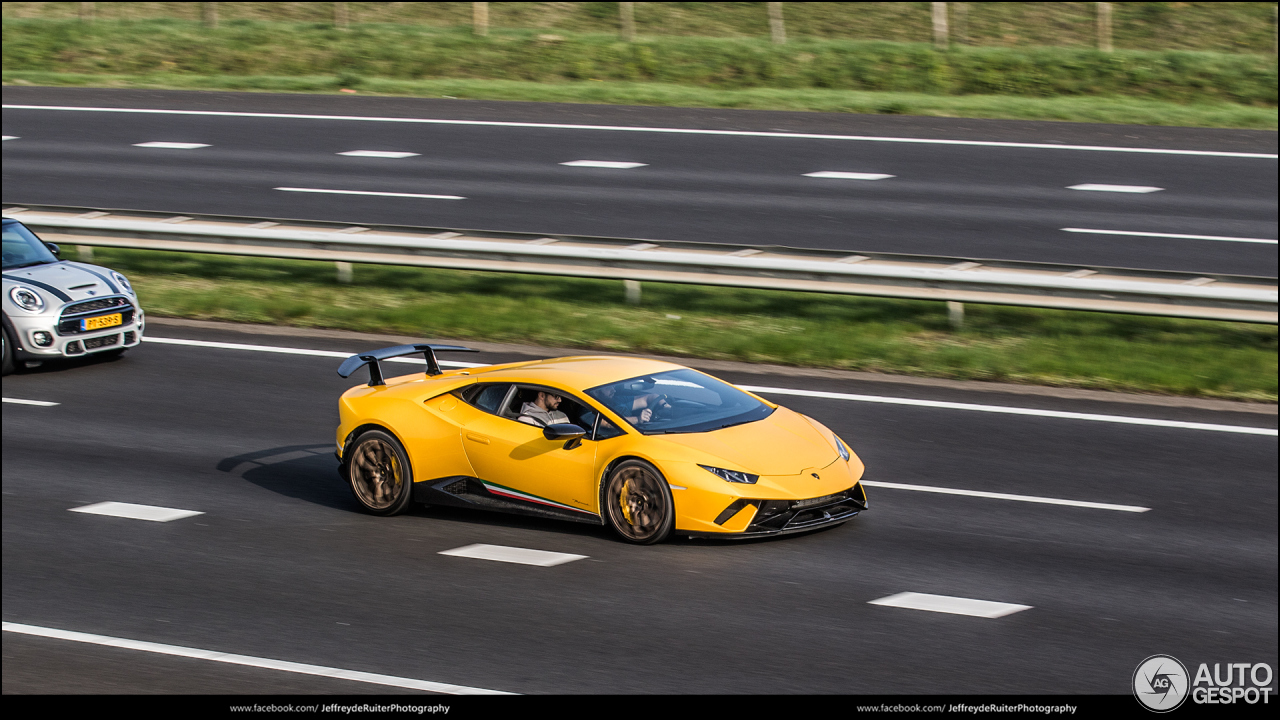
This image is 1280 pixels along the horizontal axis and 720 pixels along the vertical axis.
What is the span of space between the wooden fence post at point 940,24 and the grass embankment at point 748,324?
1636 centimetres

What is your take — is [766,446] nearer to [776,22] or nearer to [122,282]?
[122,282]

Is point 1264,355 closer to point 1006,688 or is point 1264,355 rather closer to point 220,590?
point 1006,688

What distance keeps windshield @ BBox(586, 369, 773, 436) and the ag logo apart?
359 cm

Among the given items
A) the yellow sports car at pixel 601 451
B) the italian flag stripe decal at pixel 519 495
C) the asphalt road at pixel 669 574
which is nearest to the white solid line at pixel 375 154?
the asphalt road at pixel 669 574

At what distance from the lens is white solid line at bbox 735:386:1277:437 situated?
13703 mm

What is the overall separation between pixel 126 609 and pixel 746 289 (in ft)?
34.3

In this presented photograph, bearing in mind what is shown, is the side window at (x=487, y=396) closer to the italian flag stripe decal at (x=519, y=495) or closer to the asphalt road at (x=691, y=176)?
the italian flag stripe decal at (x=519, y=495)

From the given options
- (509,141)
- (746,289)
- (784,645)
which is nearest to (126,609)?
(784,645)

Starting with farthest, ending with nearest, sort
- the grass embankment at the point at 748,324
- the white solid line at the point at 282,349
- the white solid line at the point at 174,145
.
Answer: the white solid line at the point at 174,145 < the white solid line at the point at 282,349 < the grass embankment at the point at 748,324

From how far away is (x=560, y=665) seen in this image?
855 centimetres

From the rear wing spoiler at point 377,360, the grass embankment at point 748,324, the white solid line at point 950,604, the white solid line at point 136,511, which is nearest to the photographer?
the white solid line at point 950,604

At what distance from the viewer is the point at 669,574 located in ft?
33.0

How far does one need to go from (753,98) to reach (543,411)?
2031 cm

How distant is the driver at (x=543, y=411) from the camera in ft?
36.8
